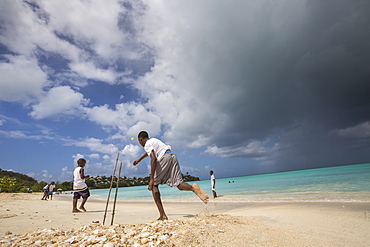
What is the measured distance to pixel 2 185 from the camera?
30.1 m

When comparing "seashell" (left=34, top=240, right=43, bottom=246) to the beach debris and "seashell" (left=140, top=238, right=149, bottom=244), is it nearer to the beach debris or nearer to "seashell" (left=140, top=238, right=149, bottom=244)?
the beach debris

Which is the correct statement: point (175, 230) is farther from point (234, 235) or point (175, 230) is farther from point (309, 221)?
point (309, 221)

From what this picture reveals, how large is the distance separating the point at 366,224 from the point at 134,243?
5.36m

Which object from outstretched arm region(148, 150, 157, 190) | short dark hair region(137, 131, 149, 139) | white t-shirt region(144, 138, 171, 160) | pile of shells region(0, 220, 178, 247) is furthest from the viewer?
short dark hair region(137, 131, 149, 139)

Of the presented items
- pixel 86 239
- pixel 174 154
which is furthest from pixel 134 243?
pixel 174 154

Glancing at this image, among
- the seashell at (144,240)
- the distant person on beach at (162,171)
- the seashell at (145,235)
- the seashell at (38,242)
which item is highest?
the distant person on beach at (162,171)

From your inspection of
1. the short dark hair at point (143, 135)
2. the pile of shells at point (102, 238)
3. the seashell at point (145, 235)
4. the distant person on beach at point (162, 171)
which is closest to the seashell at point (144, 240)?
the pile of shells at point (102, 238)

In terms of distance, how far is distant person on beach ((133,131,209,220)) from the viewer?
14.4 ft

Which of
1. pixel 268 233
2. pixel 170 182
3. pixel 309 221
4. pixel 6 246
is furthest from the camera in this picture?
pixel 309 221

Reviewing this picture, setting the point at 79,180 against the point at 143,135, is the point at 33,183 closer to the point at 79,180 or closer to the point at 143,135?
the point at 79,180

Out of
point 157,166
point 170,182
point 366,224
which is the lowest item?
point 366,224

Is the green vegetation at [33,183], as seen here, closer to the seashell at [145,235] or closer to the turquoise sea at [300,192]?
the turquoise sea at [300,192]

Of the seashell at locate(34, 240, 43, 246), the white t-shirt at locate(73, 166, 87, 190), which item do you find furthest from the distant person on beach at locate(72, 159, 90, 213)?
the seashell at locate(34, 240, 43, 246)

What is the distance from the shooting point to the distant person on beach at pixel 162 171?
4.40 meters
